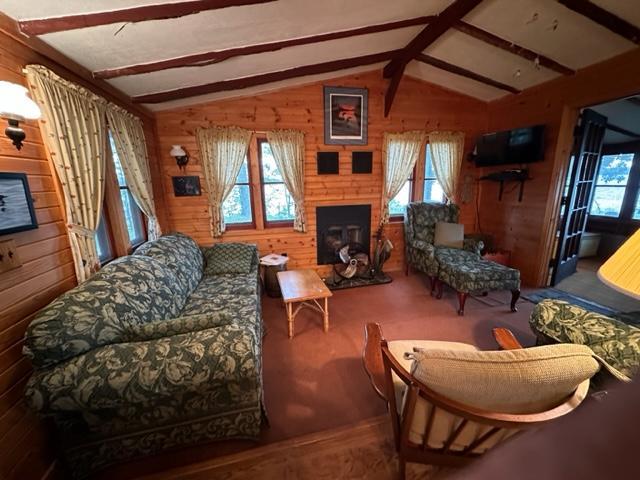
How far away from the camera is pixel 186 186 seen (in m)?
3.31

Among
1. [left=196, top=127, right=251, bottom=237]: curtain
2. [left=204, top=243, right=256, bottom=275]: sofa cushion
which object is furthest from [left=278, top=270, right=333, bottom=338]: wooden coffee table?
[left=196, top=127, right=251, bottom=237]: curtain

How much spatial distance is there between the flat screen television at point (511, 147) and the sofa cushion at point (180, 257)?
13.3ft

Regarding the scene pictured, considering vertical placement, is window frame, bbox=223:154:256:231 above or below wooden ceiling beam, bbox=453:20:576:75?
below

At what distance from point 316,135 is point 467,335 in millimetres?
2969

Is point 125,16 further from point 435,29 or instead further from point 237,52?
point 435,29

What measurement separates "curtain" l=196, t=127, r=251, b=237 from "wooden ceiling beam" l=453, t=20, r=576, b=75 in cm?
253

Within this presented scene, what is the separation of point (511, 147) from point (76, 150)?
4491mm

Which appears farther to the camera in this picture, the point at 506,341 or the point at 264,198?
the point at 264,198

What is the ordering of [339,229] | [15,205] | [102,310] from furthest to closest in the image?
1. [339,229]
2. [102,310]
3. [15,205]

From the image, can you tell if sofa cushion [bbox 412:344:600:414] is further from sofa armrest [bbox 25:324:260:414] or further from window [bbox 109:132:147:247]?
window [bbox 109:132:147:247]

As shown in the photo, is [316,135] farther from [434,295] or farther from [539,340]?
[539,340]

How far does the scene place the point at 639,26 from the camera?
2.14m

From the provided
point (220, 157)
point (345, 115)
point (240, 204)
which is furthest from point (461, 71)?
point (240, 204)

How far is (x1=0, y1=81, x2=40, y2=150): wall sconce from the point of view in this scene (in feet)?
4.04
